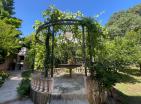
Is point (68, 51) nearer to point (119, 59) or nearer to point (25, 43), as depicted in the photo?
point (119, 59)

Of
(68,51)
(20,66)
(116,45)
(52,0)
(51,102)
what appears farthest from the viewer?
(20,66)

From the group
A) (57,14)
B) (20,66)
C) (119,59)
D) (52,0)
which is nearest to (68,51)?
(57,14)

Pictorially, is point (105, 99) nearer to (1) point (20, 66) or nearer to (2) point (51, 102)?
(2) point (51, 102)

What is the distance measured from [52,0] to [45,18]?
242cm

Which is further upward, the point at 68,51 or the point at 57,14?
the point at 57,14

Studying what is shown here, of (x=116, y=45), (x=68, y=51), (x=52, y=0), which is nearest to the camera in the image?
(x=68, y=51)

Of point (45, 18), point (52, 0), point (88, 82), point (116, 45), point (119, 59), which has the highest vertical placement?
point (52, 0)

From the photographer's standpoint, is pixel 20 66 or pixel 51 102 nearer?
pixel 51 102

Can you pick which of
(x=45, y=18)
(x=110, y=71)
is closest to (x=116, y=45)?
A: (x=45, y=18)

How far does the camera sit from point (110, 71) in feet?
29.0

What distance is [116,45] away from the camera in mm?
21109

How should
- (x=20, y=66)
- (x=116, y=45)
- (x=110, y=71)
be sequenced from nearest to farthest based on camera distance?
1. (x=110, y=71)
2. (x=116, y=45)
3. (x=20, y=66)

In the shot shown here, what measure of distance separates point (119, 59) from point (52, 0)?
8.93 metres

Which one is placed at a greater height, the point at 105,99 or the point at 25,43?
the point at 25,43
